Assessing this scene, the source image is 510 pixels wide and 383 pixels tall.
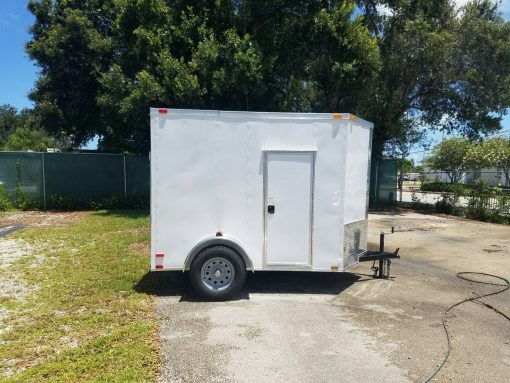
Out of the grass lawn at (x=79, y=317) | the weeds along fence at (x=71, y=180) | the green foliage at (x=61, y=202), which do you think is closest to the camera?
the grass lawn at (x=79, y=317)

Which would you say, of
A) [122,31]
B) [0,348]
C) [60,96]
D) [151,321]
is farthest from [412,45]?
[0,348]

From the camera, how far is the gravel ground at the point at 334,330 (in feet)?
13.0

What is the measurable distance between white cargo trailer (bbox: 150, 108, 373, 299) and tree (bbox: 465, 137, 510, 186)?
3327 centimetres

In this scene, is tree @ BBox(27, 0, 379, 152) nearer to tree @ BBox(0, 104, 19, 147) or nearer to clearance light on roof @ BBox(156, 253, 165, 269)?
clearance light on roof @ BBox(156, 253, 165, 269)

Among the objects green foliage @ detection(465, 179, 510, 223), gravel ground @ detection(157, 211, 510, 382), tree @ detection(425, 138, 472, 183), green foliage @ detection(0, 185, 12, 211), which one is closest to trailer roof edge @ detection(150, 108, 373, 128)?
gravel ground @ detection(157, 211, 510, 382)

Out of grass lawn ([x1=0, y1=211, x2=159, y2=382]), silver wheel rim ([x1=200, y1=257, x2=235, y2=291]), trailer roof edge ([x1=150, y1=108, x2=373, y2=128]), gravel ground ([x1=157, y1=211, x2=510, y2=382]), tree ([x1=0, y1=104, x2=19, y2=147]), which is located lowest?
gravel ground ([x1=157, y1=211, x2=510, y2=382])

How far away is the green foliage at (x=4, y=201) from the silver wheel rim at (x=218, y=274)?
11970 mm

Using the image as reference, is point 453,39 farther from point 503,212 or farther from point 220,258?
point 220,258

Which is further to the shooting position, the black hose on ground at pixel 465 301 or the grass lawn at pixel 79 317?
the black hose on ground at pixel 465 301

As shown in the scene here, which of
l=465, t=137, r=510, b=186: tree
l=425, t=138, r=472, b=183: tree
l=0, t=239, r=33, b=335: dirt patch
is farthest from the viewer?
l=425, t=138, r=472, b=183: tree

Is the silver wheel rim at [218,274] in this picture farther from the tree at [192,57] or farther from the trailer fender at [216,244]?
the tree at [192,57]

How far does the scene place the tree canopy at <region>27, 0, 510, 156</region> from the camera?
13.4m

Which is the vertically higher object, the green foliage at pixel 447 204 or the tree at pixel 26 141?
the tree at pixel 26 141

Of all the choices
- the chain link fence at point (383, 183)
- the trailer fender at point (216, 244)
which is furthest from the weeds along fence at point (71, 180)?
the trailer fender at point (216, 244)
